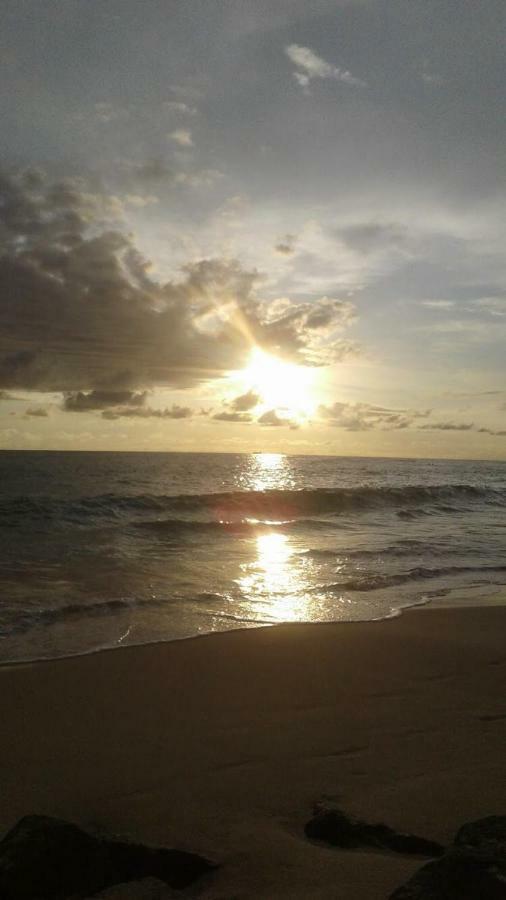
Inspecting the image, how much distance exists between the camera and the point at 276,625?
973 cm

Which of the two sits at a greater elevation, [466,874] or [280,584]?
[466,874]

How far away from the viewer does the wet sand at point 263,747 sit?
381 cm

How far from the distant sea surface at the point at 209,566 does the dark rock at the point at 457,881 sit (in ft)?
19.7

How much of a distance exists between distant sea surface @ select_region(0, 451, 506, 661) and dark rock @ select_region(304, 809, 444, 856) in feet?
16.2

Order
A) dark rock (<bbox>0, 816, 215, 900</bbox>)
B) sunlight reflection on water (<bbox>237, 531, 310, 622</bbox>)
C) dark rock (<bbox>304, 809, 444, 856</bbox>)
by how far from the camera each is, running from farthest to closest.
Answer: sunlight reflection on water (<bbox>237, 531, 310, 622</bbox>), dark rock (<bbox>304, 809, 444, 856</bbox>), dark rock (<bbox>0, 816, 215, 900</bbox>)

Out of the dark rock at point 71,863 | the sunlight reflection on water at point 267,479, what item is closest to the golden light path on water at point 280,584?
the dark rock at point 71,863

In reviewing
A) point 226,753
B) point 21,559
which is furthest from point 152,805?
point 21,559

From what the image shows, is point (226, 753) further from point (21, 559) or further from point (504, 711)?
point (21, 559)

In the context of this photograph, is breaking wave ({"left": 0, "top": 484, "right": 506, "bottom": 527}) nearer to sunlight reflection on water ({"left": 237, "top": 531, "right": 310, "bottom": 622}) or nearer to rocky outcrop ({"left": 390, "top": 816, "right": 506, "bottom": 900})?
sunlight reflection on water ({"left": 237, "top": 531, "right": 310, "bottom": 622})

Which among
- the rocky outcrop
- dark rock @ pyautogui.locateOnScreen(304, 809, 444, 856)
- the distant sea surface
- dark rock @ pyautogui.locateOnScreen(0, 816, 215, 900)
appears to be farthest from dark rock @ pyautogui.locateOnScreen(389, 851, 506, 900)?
the distant sea surface

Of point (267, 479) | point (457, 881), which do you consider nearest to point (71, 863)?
point (457, 881)

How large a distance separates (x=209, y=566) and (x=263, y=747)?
1016 cm

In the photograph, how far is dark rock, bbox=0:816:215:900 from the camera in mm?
3115

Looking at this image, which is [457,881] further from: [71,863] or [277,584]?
[277,584]
